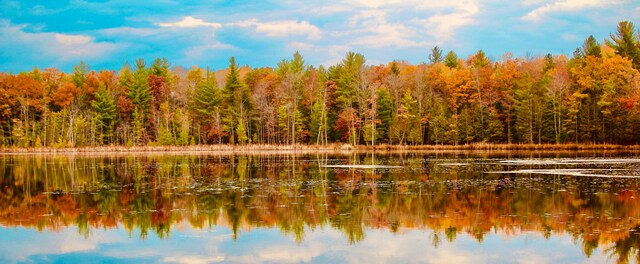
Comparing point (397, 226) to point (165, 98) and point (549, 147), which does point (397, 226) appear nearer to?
point (549, 147)

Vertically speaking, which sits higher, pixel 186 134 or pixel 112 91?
pixel 112 91

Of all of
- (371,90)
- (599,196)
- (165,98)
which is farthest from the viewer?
(165,98)

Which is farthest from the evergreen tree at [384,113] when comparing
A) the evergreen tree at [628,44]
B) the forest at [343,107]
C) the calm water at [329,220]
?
the calm water at [329,220]

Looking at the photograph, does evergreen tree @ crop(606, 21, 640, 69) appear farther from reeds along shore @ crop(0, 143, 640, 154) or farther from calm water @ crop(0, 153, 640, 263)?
calm water @ crop(0, 153, 640, 263)

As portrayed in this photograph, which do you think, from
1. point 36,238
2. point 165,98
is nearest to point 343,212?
point 36,238

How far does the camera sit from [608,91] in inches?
2586

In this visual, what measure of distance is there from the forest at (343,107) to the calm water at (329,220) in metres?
43.6

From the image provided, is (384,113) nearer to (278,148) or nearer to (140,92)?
(278,148)

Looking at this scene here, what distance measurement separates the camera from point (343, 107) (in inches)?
3265

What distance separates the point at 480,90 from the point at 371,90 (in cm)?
1494

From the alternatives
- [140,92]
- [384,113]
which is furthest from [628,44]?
[140,92]

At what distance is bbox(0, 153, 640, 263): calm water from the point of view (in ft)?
46.6

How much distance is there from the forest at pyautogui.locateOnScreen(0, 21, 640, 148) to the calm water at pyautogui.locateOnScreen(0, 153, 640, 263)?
Answer: 143 ft

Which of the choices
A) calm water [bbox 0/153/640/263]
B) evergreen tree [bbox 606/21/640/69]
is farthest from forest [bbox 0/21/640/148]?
calm water [bbox 0/153/640/263]
